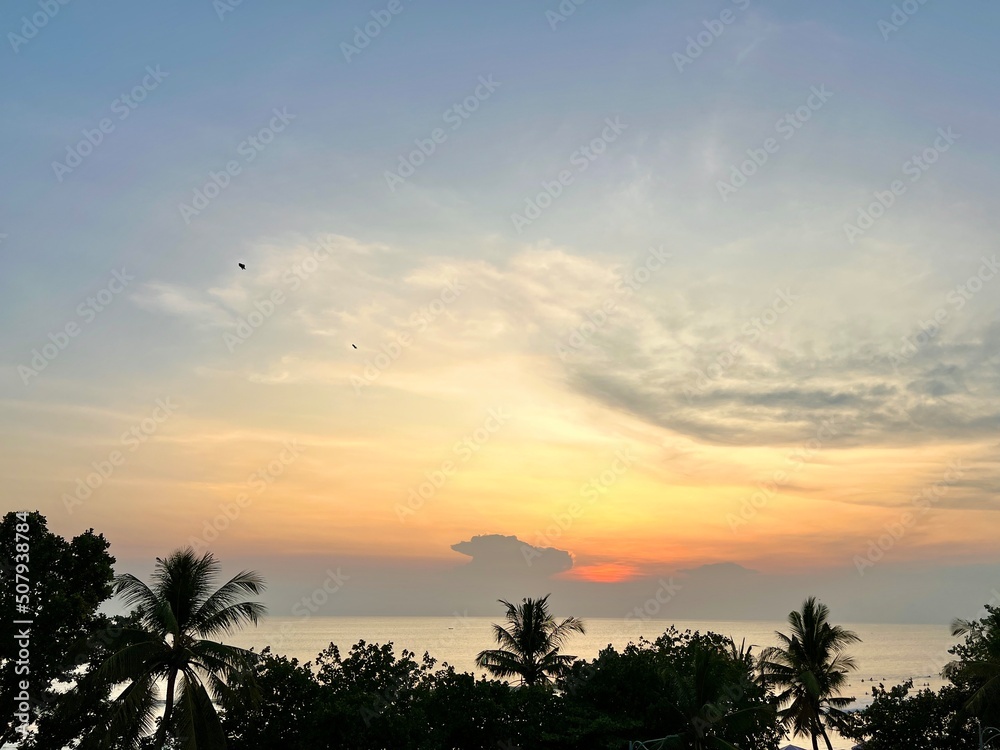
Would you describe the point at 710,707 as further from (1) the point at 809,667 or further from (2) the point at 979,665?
(1) the point at 809,667

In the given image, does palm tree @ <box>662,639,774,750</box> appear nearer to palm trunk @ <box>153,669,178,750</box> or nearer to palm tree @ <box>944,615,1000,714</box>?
palm tree @ <box>944,615,1000,714</box>

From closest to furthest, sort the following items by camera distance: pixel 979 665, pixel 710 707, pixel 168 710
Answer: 1. pixel 168 710
2. pixel 710 707
3. pixel 979 665

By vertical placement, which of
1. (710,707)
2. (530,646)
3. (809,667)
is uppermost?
(530,646)

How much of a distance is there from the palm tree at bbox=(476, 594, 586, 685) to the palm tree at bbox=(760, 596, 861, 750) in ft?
36.7

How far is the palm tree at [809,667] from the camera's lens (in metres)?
41.6

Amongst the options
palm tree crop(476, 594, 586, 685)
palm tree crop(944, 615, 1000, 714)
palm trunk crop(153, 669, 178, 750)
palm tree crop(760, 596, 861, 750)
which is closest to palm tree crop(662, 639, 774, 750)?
palm tree crop(944, 615, 1000, 714)

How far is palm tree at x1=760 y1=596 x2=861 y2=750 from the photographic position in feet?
136

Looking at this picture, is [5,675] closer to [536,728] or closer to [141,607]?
[141,607]

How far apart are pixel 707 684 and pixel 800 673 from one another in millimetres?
15691

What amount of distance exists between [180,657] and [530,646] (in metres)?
24.3

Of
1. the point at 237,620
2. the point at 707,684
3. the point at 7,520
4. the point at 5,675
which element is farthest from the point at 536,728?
the point at 7,520

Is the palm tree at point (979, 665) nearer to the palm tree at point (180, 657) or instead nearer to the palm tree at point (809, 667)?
the palm tree at point (809, 667)

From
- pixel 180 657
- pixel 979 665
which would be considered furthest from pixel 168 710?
pixel 979 665

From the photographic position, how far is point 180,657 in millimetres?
27562
